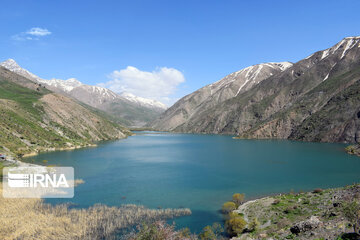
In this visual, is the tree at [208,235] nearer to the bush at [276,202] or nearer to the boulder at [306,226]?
the boulder at [306,226]

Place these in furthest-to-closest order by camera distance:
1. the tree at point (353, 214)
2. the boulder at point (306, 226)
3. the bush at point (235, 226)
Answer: the bush at point (235, 226), the boulder at point (306, 226), the tree at point (353, 214)

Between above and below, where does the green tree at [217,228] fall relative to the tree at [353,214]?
below

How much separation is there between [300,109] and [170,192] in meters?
164

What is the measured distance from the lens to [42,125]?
420 feet

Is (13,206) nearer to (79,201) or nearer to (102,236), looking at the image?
(79,201)

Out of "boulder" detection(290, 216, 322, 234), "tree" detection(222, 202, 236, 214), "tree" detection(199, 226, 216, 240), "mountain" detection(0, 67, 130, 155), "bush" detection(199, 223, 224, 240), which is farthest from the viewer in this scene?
"mountain" detection(0, 67, 130, 155)

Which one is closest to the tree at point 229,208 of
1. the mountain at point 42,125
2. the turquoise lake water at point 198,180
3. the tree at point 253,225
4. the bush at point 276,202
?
the turquoise lake water at point 198,180

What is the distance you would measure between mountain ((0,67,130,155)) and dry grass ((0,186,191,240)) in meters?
51.6

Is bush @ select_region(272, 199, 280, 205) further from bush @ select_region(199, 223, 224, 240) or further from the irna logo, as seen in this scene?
the irna logo

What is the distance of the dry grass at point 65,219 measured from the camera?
3039 centimetres

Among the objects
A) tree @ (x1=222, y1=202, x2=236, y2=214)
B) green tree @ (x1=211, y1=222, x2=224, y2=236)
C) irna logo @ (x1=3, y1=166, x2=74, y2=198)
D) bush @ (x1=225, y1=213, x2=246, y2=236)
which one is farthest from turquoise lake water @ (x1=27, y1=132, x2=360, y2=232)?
bush @ (x1=225, y1=213, x2=246, y2=236)

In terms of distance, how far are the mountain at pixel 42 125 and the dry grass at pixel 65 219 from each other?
51.6 meters

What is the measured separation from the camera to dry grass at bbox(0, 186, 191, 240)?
30.4m

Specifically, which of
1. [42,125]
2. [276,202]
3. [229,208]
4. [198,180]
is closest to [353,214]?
[276,202]
